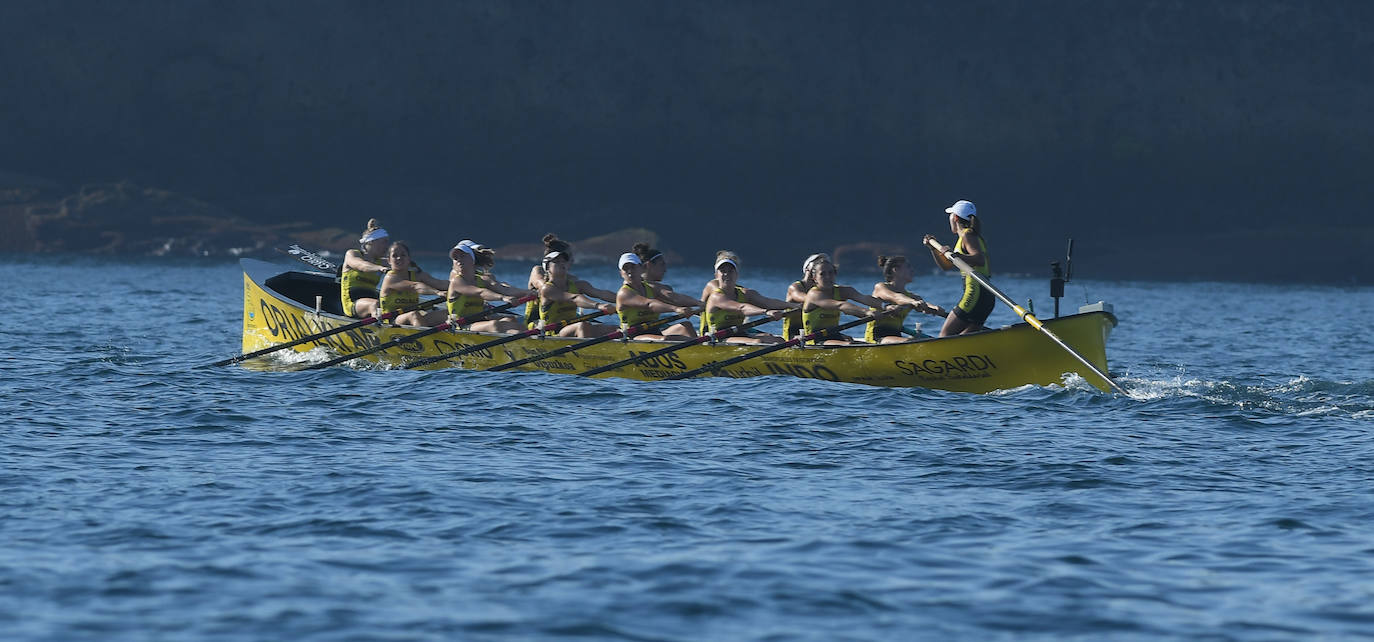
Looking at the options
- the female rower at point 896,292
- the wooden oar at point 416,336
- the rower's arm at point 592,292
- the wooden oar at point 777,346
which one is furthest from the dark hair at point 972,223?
the wooden oar at point 416,336

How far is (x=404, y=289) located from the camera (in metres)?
20.7

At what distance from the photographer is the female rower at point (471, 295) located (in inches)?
790

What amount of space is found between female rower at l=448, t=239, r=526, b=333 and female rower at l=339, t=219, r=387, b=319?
65.9 inches

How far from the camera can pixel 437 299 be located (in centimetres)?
2103

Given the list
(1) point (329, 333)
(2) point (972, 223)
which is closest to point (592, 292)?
(1) point (329, 333)

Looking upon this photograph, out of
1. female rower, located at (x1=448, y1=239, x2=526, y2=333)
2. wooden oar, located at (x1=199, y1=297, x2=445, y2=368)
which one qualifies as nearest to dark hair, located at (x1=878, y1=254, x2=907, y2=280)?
female rower, located at (x1=448, y1=239, x2=526, y2=333)

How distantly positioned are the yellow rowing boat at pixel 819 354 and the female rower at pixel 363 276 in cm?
46

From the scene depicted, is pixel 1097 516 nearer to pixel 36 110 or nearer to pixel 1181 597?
pixel 1181 597

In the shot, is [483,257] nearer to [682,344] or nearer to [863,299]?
[682,344]

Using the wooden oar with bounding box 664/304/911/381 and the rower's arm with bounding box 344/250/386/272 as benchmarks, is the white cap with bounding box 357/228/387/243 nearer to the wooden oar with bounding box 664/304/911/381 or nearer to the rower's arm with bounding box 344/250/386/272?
the rower's arm with bounding box 344/250/386/272

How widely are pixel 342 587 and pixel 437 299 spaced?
495 inches

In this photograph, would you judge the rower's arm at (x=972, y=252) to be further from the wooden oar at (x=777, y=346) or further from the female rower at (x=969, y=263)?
the wooden oar at (x=777, y=346)

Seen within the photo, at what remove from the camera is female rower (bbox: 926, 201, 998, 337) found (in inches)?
668

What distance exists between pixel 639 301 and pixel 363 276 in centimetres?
468
